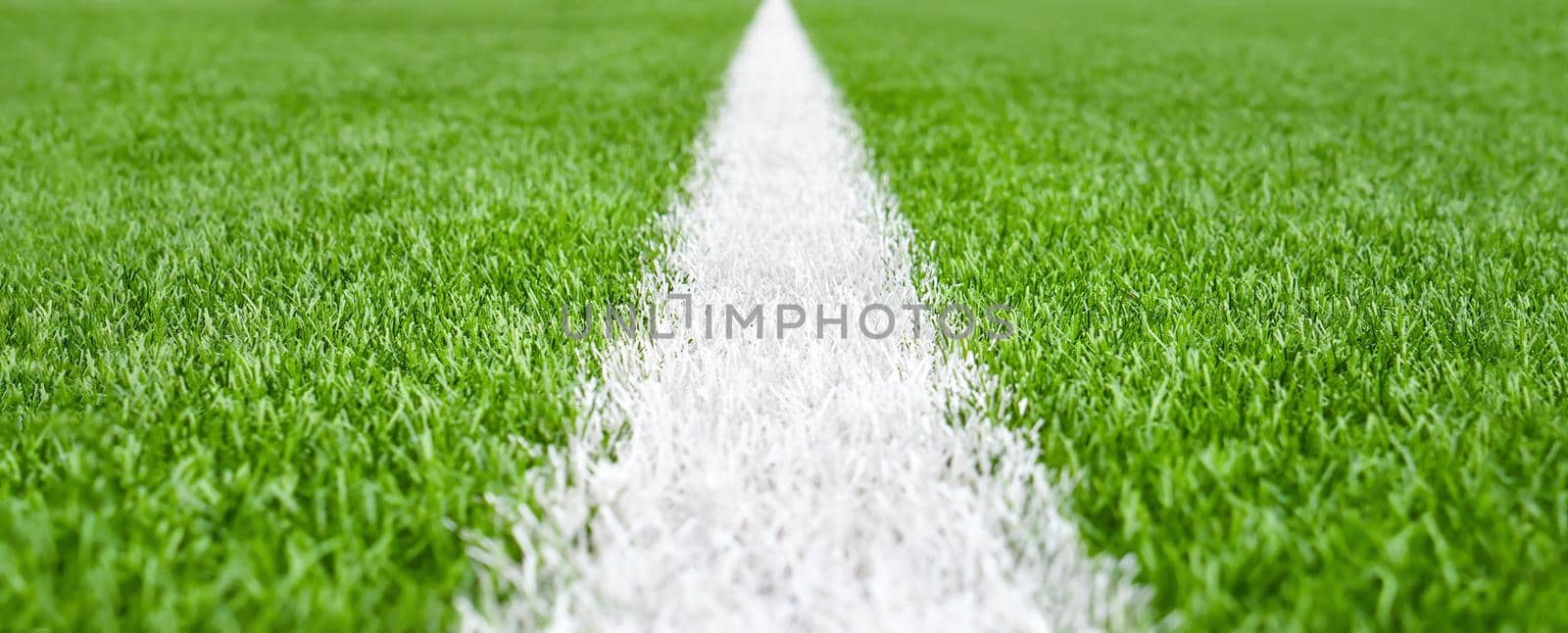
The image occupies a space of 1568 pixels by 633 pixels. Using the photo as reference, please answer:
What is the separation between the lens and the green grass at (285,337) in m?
0.97

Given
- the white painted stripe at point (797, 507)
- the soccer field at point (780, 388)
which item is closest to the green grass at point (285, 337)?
the soccer field at point (780, 388)

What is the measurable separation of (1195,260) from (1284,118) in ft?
8.69

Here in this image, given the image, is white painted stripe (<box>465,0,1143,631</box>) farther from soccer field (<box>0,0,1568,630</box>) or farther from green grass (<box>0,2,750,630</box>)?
green grass (<box>0,2,750,630</box>)

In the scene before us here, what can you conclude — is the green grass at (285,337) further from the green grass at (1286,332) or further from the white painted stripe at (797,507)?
the green grass at (1286,332)

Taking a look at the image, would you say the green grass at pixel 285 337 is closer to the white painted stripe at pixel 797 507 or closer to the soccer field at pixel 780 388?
the soccer field at pixel 780 388

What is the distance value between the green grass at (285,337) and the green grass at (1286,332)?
27.7 inches

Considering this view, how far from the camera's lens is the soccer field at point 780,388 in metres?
0.95

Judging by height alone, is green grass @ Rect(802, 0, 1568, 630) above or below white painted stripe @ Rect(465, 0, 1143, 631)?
above

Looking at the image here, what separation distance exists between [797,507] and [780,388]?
318mm

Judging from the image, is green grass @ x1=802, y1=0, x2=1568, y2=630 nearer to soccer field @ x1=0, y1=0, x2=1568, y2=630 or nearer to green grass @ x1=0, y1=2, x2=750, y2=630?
soccer field @ x1=0, y1=0, x2=1568, y2=630

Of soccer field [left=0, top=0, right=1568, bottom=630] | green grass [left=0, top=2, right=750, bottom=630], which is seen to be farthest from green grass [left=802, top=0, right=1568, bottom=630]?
green grass [left=0, top=2, right=750, bottom=630]

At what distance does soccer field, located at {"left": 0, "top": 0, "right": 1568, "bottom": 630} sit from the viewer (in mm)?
951

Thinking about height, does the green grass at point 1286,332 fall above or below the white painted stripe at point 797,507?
above

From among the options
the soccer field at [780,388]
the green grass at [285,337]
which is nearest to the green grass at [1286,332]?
the soccer field at [780,388]
